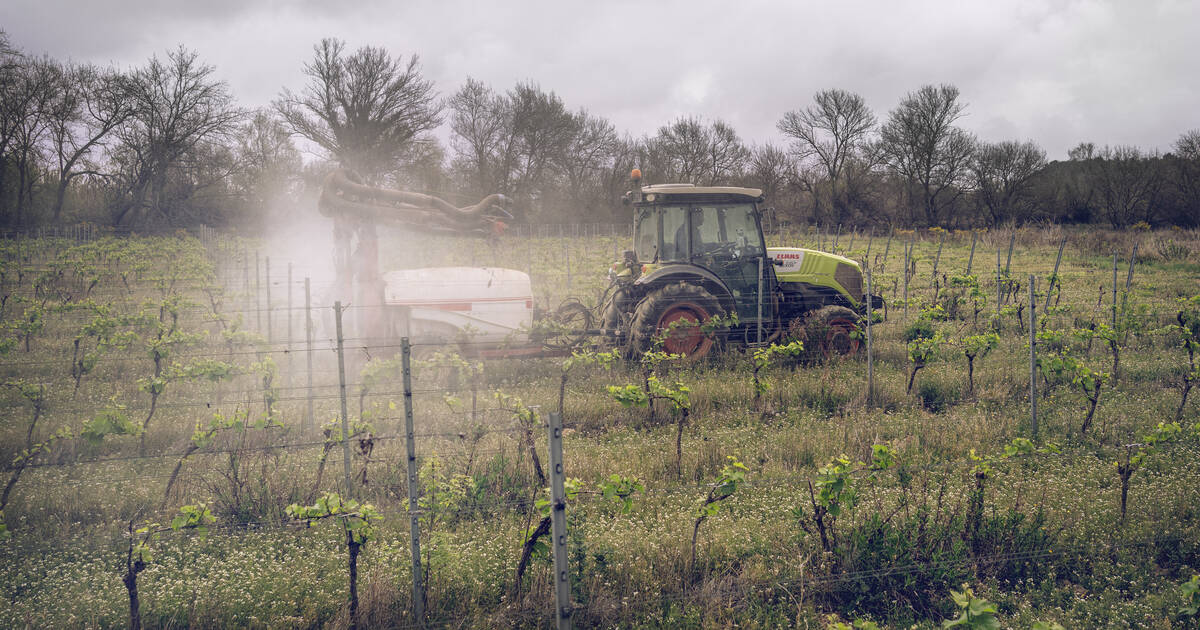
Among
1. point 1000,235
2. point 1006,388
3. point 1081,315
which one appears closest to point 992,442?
point 1006,388

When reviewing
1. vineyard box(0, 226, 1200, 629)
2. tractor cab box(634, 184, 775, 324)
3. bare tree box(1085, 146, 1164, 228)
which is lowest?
vineyard box(0, 226, 1200, 629)

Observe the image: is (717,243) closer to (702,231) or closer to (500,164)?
(702,231)

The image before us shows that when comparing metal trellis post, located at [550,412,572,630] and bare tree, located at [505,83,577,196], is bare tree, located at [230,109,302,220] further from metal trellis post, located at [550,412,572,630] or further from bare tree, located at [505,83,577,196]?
metal trellis post, located at [550,412,572,630]

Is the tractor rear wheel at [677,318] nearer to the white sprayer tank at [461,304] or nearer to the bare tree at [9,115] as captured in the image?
the white sprayer tank at [461,304]

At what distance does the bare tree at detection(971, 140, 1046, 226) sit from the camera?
39.5 m

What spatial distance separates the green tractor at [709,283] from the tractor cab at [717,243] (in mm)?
14

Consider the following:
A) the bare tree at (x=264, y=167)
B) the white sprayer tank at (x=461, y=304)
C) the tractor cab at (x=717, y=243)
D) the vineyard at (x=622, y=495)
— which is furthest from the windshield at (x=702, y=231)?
the bare tree at (x=264, y=167)

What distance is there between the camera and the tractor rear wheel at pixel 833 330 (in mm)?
9547

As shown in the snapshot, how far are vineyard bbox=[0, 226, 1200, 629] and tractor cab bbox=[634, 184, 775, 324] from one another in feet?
3.09

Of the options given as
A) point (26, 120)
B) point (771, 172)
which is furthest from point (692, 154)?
point (26, 120)

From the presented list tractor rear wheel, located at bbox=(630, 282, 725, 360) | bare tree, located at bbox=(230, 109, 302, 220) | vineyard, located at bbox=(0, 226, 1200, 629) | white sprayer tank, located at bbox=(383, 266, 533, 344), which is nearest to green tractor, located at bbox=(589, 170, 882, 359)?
tractor rear wheel, located at bbox=(630, 282, 725, 360)

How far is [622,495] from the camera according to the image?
13.2 ft

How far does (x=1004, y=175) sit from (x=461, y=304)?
40.4m

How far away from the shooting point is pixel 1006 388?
25.4 feet
